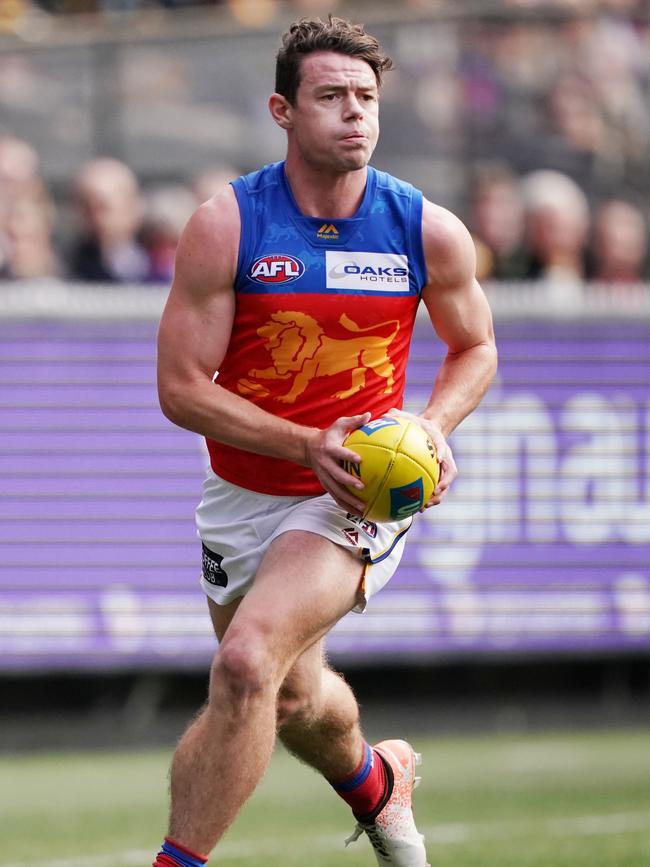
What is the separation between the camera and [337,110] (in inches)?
213

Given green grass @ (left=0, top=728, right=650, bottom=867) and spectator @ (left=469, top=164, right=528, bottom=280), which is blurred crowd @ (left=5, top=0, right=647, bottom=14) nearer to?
spectator @ (left=469, top=164, right=528, bottom=280)

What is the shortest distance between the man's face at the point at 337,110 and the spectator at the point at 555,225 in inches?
215

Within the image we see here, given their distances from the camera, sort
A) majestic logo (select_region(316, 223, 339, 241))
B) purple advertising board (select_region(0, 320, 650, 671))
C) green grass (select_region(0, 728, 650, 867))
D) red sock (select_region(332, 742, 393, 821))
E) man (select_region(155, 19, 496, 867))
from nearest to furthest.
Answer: man (select_region(155, 19, 496, 867))
majestic logo (select_region(316, 223, 339, 241))
red sock (select_region(332, 742, 393, 821))
green grass (select_region(0, 728, 650, 867))
purple advertising board (select_region(0, 320, 650, 671))

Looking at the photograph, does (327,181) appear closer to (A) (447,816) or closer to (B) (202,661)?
(A) (447,816)

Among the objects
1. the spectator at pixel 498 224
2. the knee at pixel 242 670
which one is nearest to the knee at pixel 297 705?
the knee at pixel 242 670

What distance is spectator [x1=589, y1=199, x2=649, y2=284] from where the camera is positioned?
1082cm

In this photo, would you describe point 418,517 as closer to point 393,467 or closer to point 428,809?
point 428,809

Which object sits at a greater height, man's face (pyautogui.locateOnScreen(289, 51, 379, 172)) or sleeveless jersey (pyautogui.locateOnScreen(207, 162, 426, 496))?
man's face (pyautogui.locateOnScreen(289, 51, 379, 172))

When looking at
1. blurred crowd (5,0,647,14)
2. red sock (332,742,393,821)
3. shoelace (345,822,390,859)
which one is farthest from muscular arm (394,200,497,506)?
blurred crowd (5,0,647,14)

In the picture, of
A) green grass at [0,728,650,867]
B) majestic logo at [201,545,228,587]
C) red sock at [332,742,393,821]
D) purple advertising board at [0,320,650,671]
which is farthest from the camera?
purple advertising board at [0,320,650,671]

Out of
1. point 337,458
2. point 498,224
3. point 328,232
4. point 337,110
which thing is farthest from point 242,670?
point 498,224

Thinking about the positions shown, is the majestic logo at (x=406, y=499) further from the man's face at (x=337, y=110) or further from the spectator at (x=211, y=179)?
the spectator at (x=211, y=179)

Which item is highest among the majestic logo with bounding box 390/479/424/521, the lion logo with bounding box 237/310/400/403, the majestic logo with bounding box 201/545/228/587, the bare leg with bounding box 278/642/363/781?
the lion logo with bounding box 237/310/400/403

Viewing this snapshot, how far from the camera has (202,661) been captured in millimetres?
10406
